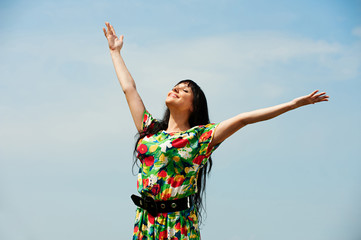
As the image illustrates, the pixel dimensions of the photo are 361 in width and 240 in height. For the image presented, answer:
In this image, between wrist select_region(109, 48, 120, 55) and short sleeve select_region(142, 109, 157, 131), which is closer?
short sleeve select_region(142, 109, 157, 131)

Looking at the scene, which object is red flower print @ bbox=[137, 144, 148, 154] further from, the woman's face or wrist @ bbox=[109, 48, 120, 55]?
wrist @ bbox=[109, 48, 120, 55]

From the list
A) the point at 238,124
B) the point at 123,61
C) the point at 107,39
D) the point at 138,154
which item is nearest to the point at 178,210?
the point at 138,154

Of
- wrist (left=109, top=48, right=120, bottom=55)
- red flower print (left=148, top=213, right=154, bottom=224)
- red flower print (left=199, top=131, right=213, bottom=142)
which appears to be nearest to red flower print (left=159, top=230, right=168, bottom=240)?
red flower print (left=148, top=213, right=154, bottom=224)

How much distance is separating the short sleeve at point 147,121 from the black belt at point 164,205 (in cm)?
62

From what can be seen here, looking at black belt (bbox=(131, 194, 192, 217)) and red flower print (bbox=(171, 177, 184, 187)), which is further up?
red flower print (bbox=(171, 177, 184, 187))

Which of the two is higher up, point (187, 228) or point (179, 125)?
point (179, 125)

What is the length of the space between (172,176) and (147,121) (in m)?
0.61

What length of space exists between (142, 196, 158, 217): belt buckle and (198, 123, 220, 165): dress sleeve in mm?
517

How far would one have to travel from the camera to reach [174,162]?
370 centimetres

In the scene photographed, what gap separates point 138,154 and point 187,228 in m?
0.70

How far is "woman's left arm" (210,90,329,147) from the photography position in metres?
3.37

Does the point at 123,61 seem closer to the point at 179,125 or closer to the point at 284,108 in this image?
the point at 179,125

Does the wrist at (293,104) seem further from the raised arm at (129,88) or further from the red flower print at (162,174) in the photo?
the raised arm at (129,88)

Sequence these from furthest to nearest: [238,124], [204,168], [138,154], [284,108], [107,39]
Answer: [107,39]
[204,168]
[138,154]
[238,124]
[284,108]
